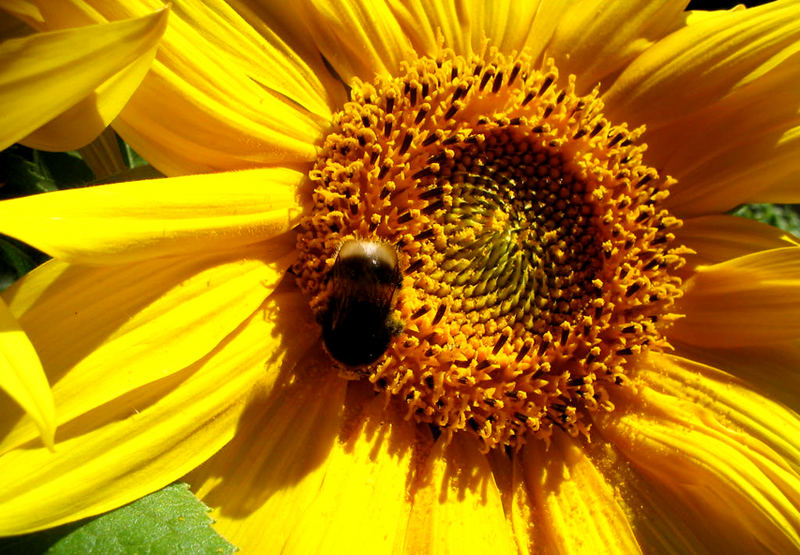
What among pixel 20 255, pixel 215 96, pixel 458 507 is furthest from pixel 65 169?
pixel 458 507

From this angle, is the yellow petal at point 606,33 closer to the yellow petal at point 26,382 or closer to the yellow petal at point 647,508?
the yellow petal at point 647,508

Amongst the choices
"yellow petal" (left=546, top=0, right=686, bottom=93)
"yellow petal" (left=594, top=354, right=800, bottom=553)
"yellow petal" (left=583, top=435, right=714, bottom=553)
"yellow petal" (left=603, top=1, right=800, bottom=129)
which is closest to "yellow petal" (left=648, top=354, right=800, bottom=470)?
"yellow petal" (left=594, top=354, right=800, bottom=553)

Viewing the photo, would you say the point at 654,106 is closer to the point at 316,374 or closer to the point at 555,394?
the point at 555,394

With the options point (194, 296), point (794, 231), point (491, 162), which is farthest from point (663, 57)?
point (794, 231)

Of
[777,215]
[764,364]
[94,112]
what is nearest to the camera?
[94,112]

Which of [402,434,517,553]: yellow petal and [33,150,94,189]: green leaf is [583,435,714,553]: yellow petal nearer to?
[402,434,517,553]: yellow petal

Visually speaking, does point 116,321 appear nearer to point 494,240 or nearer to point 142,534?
point 142,534
